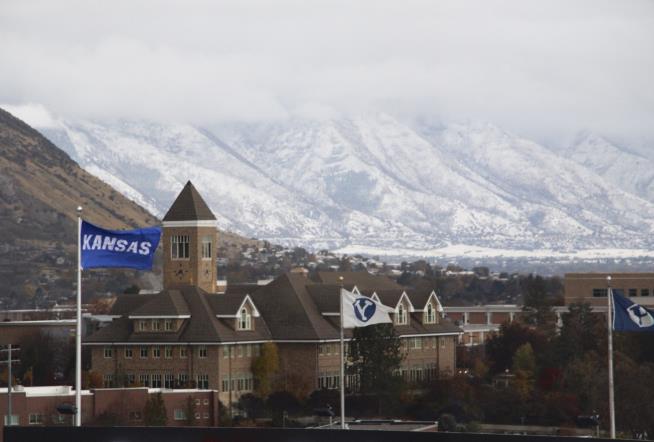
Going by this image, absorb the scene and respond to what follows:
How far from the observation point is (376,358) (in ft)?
440

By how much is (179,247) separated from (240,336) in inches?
739

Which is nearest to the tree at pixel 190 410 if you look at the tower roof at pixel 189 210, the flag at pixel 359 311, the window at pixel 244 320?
the window at pixel 244 320

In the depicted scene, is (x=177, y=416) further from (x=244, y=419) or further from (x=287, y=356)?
(x=287, y=356)

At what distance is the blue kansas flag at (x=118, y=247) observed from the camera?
201 ft

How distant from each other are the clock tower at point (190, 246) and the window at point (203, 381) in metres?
20.4

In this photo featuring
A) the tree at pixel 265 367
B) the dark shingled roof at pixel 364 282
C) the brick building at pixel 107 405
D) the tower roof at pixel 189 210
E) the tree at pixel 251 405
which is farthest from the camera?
the dark shingled roof at pixel 364 282

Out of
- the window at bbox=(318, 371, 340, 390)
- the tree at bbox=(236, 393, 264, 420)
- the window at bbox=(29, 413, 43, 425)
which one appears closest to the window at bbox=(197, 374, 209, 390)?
the tree at bbox=(236, 393, 264, 420)

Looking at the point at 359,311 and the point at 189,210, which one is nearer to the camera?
the point at 359,311

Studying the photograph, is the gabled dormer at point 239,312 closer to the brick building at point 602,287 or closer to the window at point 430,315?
the window at point 430,315

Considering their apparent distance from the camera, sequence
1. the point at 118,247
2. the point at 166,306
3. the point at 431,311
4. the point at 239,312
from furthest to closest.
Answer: the point at 431,311
the point at 239,312
the point at 166,306
the point at 118,247

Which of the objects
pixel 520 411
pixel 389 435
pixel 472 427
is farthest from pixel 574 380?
pixel 389 435

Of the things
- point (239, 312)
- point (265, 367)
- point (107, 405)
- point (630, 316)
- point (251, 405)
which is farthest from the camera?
point (239, 312)

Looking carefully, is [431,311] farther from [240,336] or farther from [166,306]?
[166,306]

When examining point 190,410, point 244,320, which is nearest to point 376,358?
point 244,320
